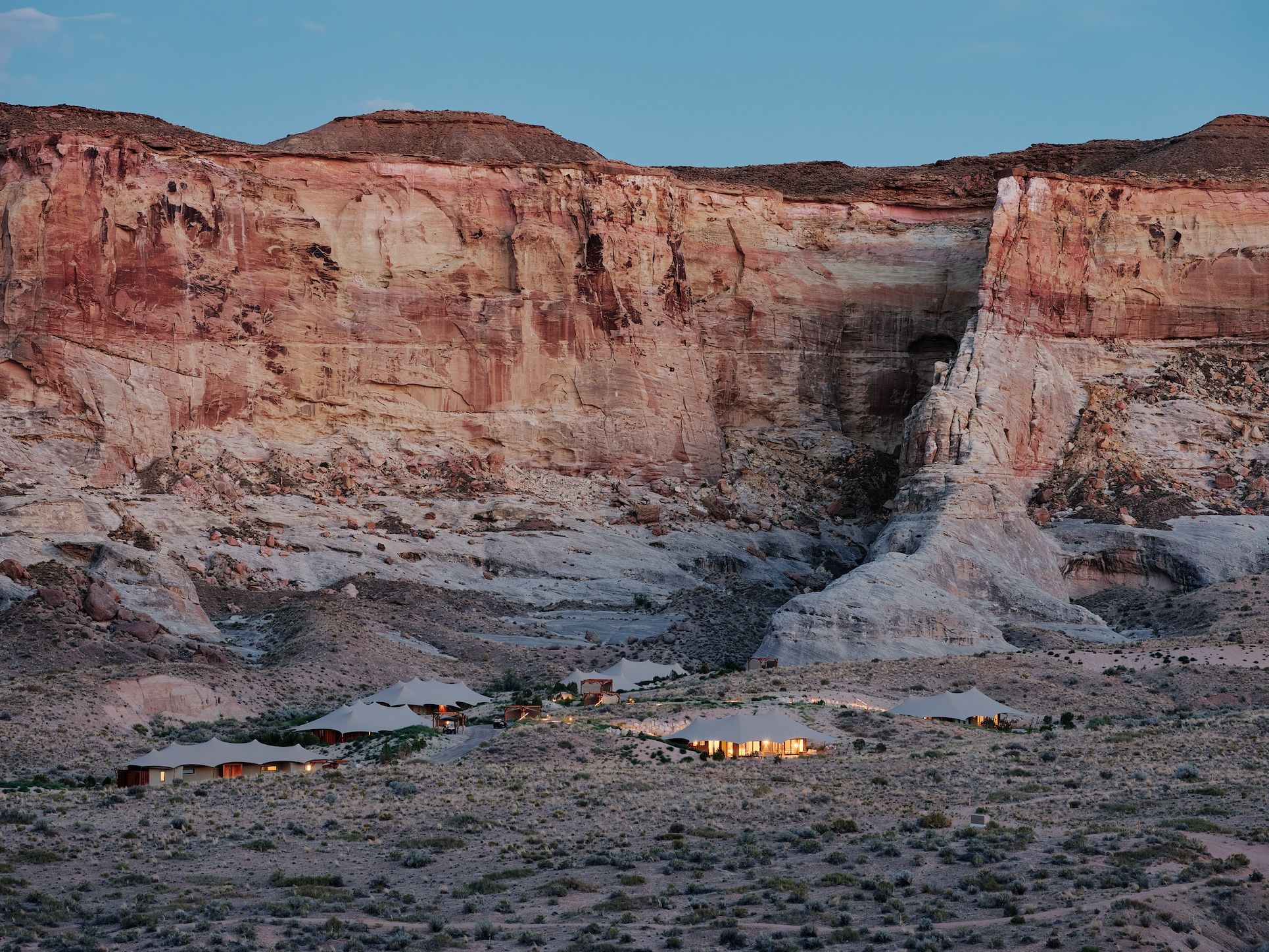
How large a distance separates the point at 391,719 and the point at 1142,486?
29.2 meters

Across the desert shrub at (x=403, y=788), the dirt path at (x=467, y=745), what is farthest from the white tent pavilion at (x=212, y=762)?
the desert shrub at (x=403, y=788)

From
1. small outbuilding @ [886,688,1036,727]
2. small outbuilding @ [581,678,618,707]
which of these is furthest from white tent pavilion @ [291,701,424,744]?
small outbuilding @ [886,688,1036,727]

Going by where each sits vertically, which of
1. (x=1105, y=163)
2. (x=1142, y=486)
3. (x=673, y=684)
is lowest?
(x=673, y=684)

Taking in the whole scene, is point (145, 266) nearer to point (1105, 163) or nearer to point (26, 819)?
point (26, 819)

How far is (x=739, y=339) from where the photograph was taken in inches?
2665

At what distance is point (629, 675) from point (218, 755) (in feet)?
43.5

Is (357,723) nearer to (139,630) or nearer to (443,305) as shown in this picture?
(139,630)

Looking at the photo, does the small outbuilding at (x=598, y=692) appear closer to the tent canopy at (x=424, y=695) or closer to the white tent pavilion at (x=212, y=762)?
the tent canopy at (x=424, y=695)

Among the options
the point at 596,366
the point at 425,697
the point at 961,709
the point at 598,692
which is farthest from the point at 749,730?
the point at 596,366

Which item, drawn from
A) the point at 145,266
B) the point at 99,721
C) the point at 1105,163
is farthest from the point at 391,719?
the point at 1105,163

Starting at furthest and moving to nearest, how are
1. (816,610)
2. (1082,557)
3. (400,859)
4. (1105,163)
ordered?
1. (1105,163)
2. (1082,557)
3. (816,610)
4. (400,859)

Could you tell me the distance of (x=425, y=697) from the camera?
1598 inches

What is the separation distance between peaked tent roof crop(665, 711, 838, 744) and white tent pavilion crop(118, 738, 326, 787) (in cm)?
715

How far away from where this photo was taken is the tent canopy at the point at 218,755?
1292 inches
